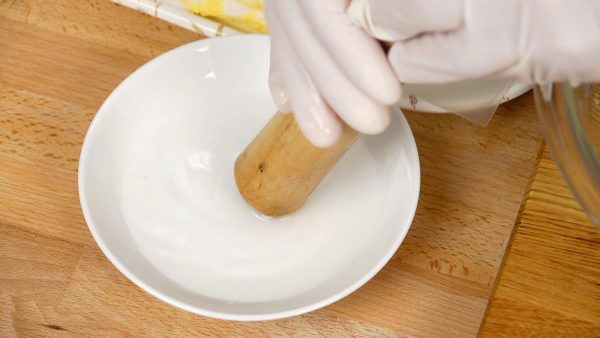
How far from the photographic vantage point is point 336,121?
530 mm

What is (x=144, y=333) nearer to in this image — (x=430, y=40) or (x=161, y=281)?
(x=161, y=281)

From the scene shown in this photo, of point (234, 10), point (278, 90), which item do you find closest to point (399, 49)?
point (278, 90)

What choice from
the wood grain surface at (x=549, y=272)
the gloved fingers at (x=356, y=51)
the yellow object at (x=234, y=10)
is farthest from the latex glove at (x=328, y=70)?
the yellow object at (x=234, y=10)

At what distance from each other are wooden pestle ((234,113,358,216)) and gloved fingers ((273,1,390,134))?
0.15 feet

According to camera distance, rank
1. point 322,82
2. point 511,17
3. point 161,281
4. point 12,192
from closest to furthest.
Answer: point 511,17 → point 322,82 → point 161,281 → point 12,192

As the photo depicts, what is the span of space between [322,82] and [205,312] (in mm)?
210

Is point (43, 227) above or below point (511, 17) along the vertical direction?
below

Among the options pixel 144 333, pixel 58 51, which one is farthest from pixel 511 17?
pixel 58 51

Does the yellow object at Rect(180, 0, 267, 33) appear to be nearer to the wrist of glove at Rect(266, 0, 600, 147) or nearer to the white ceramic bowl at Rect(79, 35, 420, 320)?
the white ceramic bowl at Rect(79, 35, 420, 320)

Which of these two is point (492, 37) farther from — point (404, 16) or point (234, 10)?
point (234, 10)

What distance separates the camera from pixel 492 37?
38cm

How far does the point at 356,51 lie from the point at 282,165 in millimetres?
179

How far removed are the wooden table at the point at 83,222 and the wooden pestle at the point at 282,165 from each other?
0.11 m

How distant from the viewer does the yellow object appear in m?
0.83
